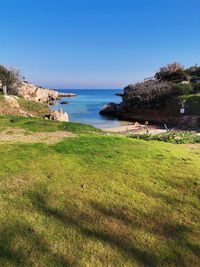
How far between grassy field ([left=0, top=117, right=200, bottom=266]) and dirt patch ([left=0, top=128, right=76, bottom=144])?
91 cm

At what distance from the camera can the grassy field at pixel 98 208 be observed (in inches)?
106

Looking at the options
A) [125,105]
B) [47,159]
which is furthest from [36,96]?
[47,159]

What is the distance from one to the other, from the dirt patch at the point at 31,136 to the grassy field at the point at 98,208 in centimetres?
91

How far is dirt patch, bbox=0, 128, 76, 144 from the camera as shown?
6.47 m

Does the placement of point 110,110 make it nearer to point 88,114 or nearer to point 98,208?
point 88,114

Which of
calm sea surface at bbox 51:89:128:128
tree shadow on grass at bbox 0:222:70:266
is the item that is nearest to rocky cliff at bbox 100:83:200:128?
calm sea surface at bbox 51:89:128:128

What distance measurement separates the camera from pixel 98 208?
138 inches

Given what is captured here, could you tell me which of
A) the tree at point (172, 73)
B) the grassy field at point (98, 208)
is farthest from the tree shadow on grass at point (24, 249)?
the tree at point (172, 73)

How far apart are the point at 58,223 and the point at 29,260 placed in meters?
0.64

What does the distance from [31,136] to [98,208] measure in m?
3.97

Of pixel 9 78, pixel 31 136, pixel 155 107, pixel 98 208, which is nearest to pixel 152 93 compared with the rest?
pixel 155 107

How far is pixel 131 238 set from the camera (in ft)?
9.70

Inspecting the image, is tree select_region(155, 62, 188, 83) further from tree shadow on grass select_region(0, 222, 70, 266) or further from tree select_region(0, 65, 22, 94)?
tree shadow on grass select_region(0, 222, 70, 266)

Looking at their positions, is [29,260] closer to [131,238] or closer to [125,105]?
[131,238]
